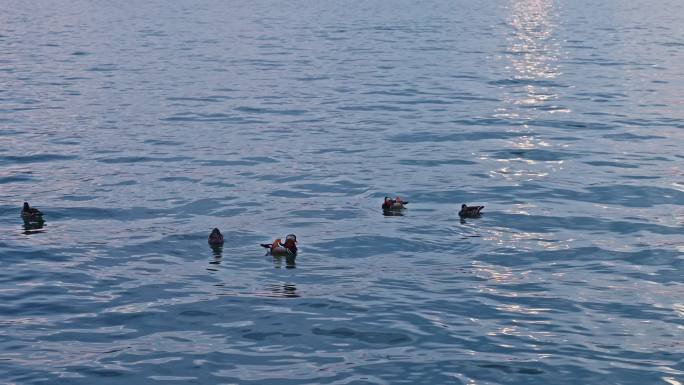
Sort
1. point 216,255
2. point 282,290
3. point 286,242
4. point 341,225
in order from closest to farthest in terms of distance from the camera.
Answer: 1. point 282,290
2. point 286,242
3. point 216,255
4. point 341,225

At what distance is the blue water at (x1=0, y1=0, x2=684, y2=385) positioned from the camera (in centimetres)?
1571

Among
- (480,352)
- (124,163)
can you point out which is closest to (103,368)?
(480,352)

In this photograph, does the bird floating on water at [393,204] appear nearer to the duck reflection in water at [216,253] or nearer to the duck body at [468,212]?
the duck body at [468,212]

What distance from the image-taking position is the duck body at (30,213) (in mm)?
22891

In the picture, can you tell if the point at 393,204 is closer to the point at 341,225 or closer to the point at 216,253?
the point at 341,225

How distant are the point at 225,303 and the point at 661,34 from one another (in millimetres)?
64484

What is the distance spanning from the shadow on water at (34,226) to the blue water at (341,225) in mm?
202

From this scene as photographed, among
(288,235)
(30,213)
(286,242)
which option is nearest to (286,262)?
(286,242)

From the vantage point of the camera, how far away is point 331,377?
14789 mm

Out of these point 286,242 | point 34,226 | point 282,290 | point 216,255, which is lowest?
point 282,290

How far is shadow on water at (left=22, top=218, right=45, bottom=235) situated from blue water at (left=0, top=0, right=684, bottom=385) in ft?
0.66

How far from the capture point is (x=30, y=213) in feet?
75.3

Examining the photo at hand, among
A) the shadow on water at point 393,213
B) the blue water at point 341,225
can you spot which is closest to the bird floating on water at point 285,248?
the blue water at point 341,225

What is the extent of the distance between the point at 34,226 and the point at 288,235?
609 centimetres
